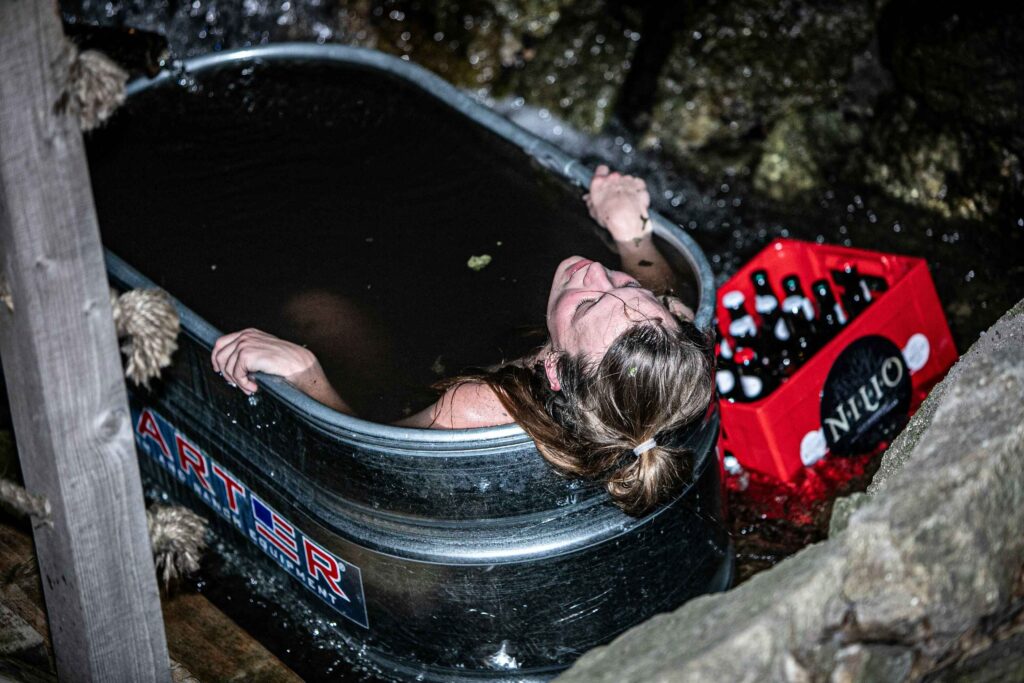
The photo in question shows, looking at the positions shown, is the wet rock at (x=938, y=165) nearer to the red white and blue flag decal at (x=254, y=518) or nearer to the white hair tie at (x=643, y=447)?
the white hair tie at (x=643, y=447)

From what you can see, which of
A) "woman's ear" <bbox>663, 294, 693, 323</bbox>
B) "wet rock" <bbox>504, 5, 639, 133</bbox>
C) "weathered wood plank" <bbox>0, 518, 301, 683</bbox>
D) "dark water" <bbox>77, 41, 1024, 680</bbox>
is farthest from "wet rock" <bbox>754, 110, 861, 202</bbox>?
"weathered wood plank" <bbox>0, 518, 301, 683</bbox>

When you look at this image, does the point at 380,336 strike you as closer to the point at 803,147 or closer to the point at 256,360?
the point at 256,360

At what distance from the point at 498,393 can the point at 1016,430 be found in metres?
1.12

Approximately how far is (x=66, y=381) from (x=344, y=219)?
1596mm

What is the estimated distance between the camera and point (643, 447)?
2.41 m

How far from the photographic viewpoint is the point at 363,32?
5137 mm

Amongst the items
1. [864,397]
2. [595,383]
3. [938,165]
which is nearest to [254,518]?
[595,383]

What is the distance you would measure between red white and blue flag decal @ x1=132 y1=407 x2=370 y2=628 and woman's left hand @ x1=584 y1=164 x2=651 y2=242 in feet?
3.78

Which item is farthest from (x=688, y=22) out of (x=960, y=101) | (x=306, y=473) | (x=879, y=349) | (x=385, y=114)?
(x=306, y=473)

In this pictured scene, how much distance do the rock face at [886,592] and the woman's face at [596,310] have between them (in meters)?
0.76

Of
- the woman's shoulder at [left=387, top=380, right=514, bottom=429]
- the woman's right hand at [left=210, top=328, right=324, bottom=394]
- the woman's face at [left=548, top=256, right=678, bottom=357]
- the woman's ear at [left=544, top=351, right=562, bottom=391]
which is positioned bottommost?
the woman's shoulder at [left=387, top=380, right=514, bottom=429]

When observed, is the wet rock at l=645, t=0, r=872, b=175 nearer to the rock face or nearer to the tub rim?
the tub rim

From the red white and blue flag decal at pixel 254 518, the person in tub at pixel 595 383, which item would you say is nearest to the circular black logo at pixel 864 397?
the person in tub at pixel 595 383

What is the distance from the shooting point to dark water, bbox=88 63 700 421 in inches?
117
